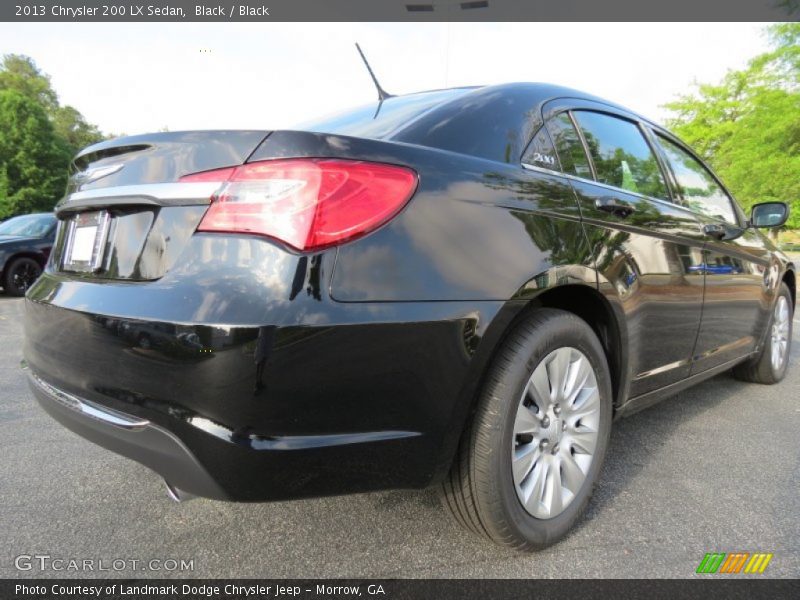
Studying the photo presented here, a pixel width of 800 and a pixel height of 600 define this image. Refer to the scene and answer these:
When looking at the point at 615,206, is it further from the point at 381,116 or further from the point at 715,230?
the point at 715,230

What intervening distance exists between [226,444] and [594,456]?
136 centimetres

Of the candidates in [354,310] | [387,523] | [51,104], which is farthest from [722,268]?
[51,104]

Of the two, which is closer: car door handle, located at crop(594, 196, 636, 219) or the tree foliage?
car door handle, located at crop(594, 196, 636, 219)

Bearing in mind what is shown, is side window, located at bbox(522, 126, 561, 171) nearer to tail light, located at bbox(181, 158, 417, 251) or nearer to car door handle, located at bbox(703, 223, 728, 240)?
tail light, located at bbox(181, 158, 417, 251)

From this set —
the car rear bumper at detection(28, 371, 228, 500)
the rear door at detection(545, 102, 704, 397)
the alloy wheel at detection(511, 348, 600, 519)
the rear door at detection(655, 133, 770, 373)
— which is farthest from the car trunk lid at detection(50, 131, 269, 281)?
the rear door at detection(655, 133, 770, 373)

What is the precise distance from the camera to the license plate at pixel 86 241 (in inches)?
61.7

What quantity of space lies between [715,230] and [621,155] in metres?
0.83

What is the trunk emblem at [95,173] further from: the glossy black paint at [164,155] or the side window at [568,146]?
the side window at [568,146]

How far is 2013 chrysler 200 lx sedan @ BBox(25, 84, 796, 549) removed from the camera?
1.27 metres

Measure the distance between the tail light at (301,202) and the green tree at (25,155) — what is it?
38527mm

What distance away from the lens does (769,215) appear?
11.7 feet

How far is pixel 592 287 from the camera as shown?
1911mm

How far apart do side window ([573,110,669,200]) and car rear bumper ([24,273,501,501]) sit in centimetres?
113

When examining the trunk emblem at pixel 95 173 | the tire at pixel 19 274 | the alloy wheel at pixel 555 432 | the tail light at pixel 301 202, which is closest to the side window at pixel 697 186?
the alloy wheel at pixel 555 432
